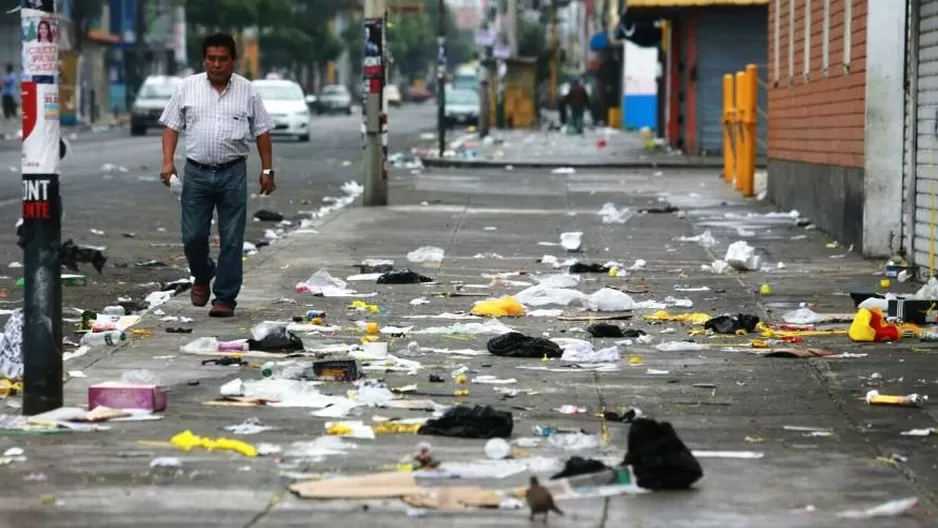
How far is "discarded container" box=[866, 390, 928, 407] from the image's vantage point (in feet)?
29.4

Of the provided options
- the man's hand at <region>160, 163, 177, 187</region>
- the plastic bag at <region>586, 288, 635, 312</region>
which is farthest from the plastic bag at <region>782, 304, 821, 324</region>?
the man's hand at <region>160, 163, 177, 187</region>

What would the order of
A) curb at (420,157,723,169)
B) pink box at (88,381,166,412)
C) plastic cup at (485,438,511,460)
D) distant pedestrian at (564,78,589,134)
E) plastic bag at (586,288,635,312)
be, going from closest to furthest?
plastic cup at (485,438,511,460) < pink box at (88,381,166,412) < plastic bag at (586,288,635,312) < curb at (420,157,723,169) < distant pedestrian at (564,78,589,134)

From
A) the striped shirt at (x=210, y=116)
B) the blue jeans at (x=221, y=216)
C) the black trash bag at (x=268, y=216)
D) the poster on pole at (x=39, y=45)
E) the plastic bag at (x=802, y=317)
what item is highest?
the poster on pole at (x=39, y=45)

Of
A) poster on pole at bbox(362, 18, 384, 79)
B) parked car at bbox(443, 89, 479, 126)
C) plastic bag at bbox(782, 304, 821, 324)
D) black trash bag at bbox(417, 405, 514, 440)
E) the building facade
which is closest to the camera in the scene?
black trash bag at bbox(417, 405, 514, 440)

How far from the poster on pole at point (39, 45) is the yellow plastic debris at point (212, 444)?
1661 mm

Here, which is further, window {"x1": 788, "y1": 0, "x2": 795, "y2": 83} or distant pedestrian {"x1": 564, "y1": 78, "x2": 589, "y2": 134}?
distant pedestrian {"x1": 564, "y1": 78, "x2": 589, "y2": 134}

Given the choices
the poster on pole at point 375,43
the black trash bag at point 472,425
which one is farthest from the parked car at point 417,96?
the black trash bag at point 472,425

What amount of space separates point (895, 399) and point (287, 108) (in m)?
41.6

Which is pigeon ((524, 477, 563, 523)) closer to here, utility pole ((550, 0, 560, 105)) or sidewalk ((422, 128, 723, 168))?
sidewalk ((422, 128, 723, 168))

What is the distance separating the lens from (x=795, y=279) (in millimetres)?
15500

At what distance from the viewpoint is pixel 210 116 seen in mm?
12352

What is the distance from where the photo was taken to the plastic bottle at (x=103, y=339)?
11008mm

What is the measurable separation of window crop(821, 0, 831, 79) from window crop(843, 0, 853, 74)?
55.3 inches

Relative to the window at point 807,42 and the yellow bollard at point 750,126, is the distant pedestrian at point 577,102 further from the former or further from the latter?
the window at point 807,42
